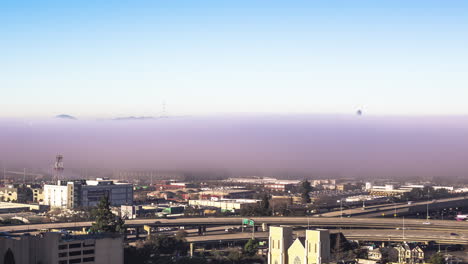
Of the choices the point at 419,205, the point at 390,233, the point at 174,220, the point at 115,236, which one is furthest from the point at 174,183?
the point at 115,236

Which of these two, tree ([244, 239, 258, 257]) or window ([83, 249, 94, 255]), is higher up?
window ([83, 249, 94, 255])

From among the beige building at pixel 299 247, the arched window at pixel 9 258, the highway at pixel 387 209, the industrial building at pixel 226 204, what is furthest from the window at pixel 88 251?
the industrial building at pixel 226 204

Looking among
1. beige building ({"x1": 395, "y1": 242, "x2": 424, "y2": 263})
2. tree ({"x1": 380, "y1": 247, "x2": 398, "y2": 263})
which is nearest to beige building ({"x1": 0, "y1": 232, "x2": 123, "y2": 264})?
tree ({"x1": 380, "y1": 247, "x2": 398, "y2": 263})

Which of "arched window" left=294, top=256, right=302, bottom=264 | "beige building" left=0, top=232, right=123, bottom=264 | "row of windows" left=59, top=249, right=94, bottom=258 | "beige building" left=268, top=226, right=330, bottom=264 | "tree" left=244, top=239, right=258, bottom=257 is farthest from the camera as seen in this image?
"tree" left=244, top=239, right=258, bottom=257

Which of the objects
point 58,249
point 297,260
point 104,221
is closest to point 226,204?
point 104,221

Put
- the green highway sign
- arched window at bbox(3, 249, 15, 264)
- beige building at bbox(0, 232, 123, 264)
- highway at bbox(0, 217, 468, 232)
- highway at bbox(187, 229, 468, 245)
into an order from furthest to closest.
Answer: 1. the green highway sign
2. highway at bbox(0, 217, 468, 232)
3. highway at bbox(187, 229, 468, 245)
4. beige building at bbox(0, 232, 123, 264)
5. arched window at bbox(3, 249, 15, 264)

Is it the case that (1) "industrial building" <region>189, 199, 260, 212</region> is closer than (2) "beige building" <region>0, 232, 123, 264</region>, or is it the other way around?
(2) "beige building" <region>0, 232, 123, 264</region>

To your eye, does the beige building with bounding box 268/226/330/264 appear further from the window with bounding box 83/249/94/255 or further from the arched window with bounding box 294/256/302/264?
the window with bounding box 83/249/94/255

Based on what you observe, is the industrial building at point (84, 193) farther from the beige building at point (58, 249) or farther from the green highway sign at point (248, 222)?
the beige building at point (58, 249)
